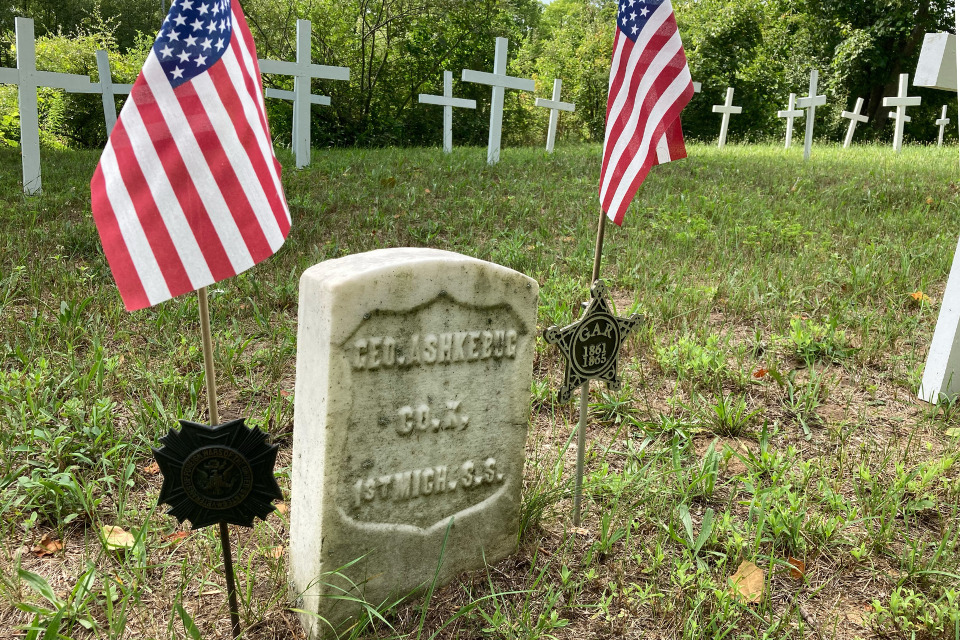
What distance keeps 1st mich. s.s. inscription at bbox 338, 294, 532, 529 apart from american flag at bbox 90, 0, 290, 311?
0.43 meters

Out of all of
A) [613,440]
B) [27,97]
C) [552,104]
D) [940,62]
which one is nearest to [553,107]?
[552,104]

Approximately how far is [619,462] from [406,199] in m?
4.25

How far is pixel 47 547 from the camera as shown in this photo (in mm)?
2176

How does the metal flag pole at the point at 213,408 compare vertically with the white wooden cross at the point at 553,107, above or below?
below

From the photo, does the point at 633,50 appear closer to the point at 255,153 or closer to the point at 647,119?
the point at 647,119

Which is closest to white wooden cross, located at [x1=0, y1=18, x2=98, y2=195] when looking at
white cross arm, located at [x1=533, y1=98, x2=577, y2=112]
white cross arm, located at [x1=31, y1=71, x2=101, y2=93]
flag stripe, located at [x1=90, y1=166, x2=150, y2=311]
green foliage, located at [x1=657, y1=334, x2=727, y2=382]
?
white cross arm, located at [x1=31, y1=71, x2=101, y2=93]

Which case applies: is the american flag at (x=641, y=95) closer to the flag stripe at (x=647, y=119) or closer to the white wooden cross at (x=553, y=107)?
the flag stripe at (x=647, y=119)

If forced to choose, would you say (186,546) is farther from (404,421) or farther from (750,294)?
(750,294)

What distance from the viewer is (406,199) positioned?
257 inches

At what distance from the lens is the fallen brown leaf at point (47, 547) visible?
2.16 m

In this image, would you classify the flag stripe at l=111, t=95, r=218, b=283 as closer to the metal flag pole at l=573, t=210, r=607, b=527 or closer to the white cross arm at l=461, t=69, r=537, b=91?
the metal flag pole at l=573, t=210, r=607, b=527

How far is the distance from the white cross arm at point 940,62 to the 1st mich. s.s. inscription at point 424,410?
8.83 ft

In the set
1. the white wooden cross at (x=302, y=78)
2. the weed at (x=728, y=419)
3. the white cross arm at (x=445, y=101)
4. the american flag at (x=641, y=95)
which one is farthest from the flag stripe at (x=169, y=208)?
the white cross arm at (x=445, y=101)

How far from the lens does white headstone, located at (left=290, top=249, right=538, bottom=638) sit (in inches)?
71.1
